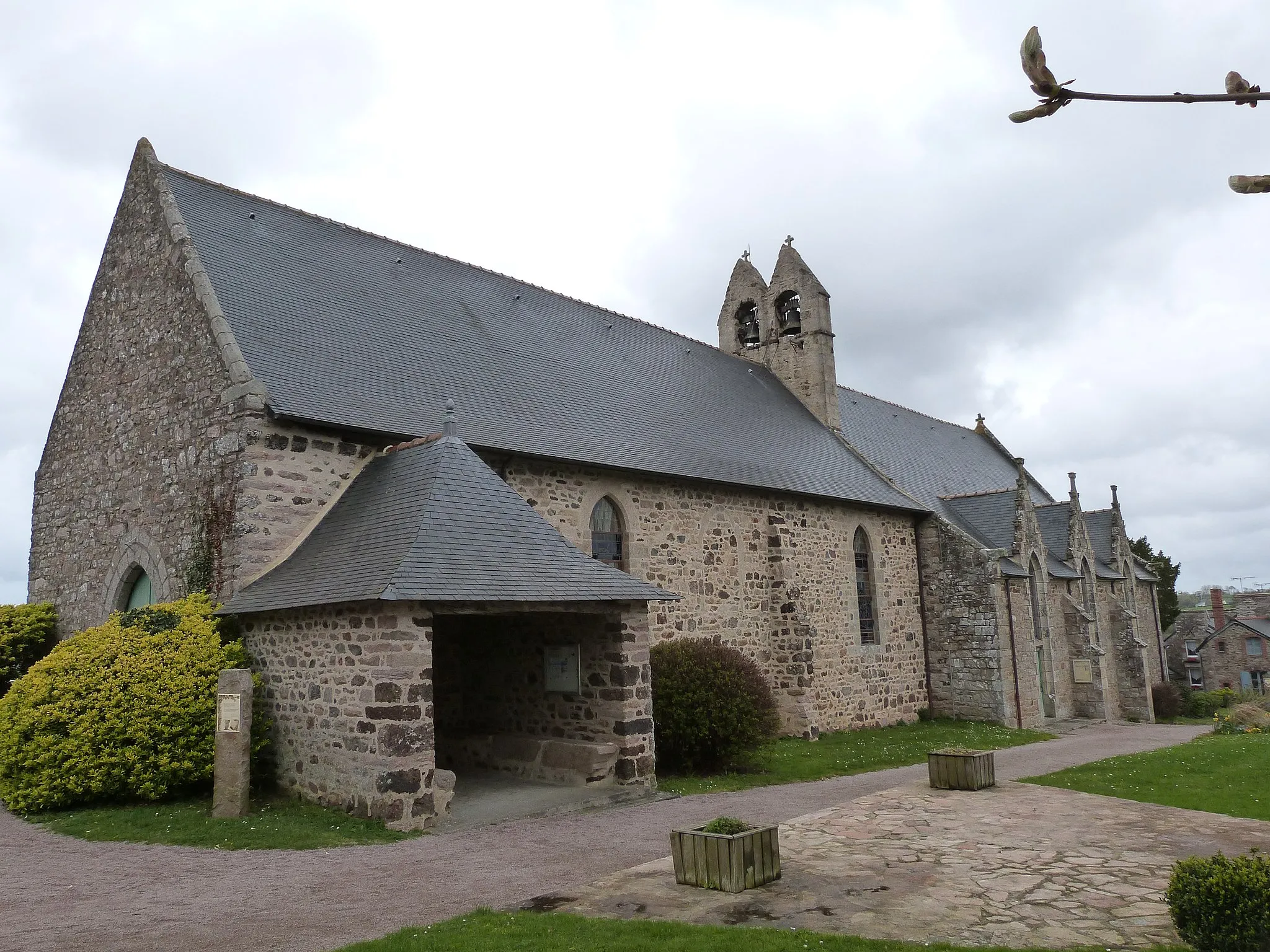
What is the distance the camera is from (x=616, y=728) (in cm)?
1127

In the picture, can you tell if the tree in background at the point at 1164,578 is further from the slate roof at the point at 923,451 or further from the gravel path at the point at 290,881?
the gravel path at the point at 290,881

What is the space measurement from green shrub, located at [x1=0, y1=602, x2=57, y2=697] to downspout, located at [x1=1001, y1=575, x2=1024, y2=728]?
19055mm

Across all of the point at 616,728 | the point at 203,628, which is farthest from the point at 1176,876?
the point at 203,628

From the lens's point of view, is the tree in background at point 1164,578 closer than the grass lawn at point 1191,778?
No

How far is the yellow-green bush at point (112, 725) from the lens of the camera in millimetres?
9641

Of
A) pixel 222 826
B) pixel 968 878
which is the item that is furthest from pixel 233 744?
pixel 968 878

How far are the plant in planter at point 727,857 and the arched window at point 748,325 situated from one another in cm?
1940

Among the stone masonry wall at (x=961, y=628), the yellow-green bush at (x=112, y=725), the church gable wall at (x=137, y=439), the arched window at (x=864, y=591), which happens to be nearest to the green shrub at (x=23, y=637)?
the church gable wall at (x=137, y=439)

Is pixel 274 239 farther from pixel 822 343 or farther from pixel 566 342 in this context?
pixel 822 343

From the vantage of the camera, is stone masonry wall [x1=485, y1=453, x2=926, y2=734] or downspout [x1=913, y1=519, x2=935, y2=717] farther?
downspout [x1=913, y1=519, x2=935, y2=717]

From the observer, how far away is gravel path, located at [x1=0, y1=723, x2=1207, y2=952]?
592 cm

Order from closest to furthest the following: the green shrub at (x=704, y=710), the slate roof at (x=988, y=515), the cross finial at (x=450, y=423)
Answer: the cross finial at (x=450, y=423) < the green shrub at (x=704, y=710) < the slate roof at (x=988, y=515)

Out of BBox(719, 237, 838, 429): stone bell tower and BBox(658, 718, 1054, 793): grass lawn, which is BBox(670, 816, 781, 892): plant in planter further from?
BBox(719, 237, 838, 429): stone bell tower

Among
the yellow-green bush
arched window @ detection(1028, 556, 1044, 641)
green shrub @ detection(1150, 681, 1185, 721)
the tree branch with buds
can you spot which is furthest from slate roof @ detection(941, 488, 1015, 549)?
the tree branch with buds
